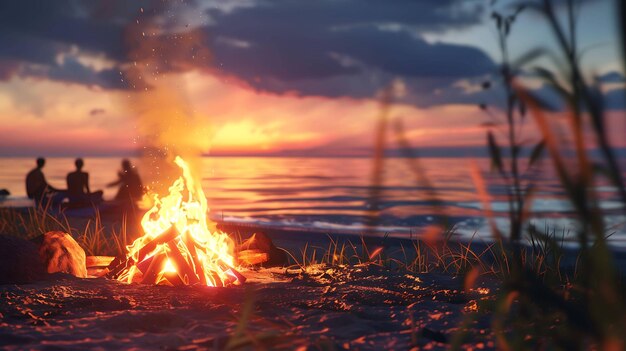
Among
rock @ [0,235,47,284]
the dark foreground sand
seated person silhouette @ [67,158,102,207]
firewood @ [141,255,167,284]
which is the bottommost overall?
the dark foreground sand

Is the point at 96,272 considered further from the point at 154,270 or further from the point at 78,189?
the point at 78,189

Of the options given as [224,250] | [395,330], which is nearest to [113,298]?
[224,250]

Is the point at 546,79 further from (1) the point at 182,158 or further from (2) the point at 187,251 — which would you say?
(1) the point at 182,158

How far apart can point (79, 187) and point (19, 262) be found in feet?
32.0

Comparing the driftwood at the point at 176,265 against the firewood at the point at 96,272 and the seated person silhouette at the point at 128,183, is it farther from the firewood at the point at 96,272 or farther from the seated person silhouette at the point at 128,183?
the seated person silhouette at the point at 128,183

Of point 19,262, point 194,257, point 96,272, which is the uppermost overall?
point 19,262

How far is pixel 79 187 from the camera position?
49.4 feet

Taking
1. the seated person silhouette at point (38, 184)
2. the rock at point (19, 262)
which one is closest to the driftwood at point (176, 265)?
the rock at point (19, 262)

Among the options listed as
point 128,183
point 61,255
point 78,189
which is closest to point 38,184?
point 78,189

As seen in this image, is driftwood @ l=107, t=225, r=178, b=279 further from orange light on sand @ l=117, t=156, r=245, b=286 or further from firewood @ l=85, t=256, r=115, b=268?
firewood @ l=85, t=256, r=115, b=268

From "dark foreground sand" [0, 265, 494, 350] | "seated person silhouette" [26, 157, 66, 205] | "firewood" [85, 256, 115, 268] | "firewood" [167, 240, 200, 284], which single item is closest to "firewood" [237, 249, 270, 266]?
"dark foreground sand" [0, 265, 494, 350]

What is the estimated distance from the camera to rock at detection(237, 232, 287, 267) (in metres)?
7.43

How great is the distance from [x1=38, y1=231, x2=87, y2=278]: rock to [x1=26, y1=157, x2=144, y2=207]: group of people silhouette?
25.6 ft

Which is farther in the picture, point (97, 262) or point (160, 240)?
point (97, 262)
